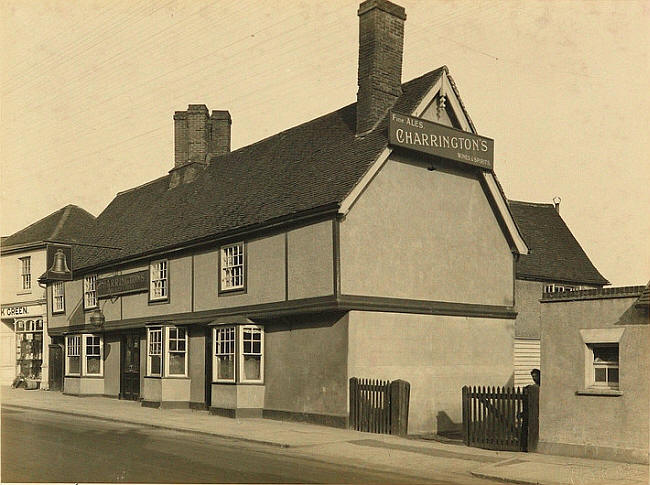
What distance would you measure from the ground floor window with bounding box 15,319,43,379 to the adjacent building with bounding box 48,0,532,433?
39.2 feet

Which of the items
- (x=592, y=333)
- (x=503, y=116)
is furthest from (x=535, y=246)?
(x=592, y=333)

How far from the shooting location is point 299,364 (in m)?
20.3

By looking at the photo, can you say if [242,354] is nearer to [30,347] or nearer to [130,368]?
[130,368]

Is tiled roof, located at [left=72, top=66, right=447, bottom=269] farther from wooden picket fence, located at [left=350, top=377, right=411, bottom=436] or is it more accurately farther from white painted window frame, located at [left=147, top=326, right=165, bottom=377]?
wooden picket fence, located at [left=350, top=377, right=411, bottom=436]

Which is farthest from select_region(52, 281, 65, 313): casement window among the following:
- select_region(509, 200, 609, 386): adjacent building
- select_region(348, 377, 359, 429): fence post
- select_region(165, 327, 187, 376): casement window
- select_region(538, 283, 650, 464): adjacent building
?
select_region(538, 283, 650, 464): adjacent building

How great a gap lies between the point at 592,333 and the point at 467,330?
24.8 feet

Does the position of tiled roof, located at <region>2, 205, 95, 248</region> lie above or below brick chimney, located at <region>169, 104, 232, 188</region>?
below

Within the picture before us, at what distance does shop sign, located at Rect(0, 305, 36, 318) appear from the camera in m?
36.1

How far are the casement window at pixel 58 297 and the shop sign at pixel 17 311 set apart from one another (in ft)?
9.68

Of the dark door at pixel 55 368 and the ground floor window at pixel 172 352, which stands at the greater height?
the ground floor window at pixel 172 352

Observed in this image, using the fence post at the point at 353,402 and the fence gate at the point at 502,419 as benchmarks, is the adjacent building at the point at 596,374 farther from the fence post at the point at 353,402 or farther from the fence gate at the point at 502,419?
the fence post at the point at 353,402

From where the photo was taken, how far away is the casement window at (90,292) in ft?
100

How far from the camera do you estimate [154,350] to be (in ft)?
83.8

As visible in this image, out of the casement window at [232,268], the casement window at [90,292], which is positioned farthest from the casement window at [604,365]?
the casement window at [90,292]
